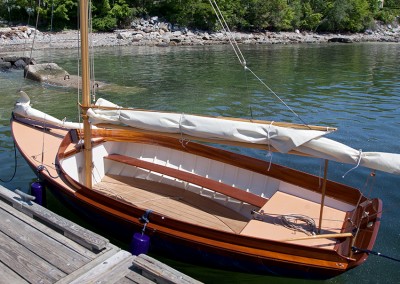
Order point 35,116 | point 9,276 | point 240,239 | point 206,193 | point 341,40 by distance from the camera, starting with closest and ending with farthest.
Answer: point 9,276 < point 240,239 < point 206,193 < point 35,116 < point 341,40

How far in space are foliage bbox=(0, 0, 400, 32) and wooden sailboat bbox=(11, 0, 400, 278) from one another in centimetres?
4593

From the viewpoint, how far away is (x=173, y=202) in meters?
8.95

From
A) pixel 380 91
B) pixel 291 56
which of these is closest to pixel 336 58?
pixel 291 56

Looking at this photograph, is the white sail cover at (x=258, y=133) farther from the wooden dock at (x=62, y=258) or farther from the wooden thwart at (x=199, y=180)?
the wooden dock at (x=62, y=258)

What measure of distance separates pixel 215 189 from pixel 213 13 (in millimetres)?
59594

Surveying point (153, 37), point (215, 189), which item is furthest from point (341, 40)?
point (215, 189)

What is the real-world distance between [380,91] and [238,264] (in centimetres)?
2187

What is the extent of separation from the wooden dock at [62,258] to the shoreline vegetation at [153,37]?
4036 centimetres

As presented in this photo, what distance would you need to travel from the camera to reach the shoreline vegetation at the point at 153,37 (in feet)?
160

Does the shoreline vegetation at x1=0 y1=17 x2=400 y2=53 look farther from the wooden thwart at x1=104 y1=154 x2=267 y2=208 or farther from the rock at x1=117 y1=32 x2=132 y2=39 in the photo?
the wooden thwart at x1=104 y1=154 x2=267 y2=208

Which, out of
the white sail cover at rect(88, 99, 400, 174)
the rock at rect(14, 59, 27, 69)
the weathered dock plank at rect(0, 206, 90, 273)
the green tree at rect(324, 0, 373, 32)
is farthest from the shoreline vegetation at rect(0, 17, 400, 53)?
the weathered dock plank at rect(0, 206, 90, 273)

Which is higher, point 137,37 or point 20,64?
point 137,37

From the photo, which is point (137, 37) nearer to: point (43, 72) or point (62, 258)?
point (43, 72)

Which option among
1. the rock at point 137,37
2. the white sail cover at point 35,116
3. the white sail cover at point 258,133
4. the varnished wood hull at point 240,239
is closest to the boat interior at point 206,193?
the varnished wood hull at point 240,239
